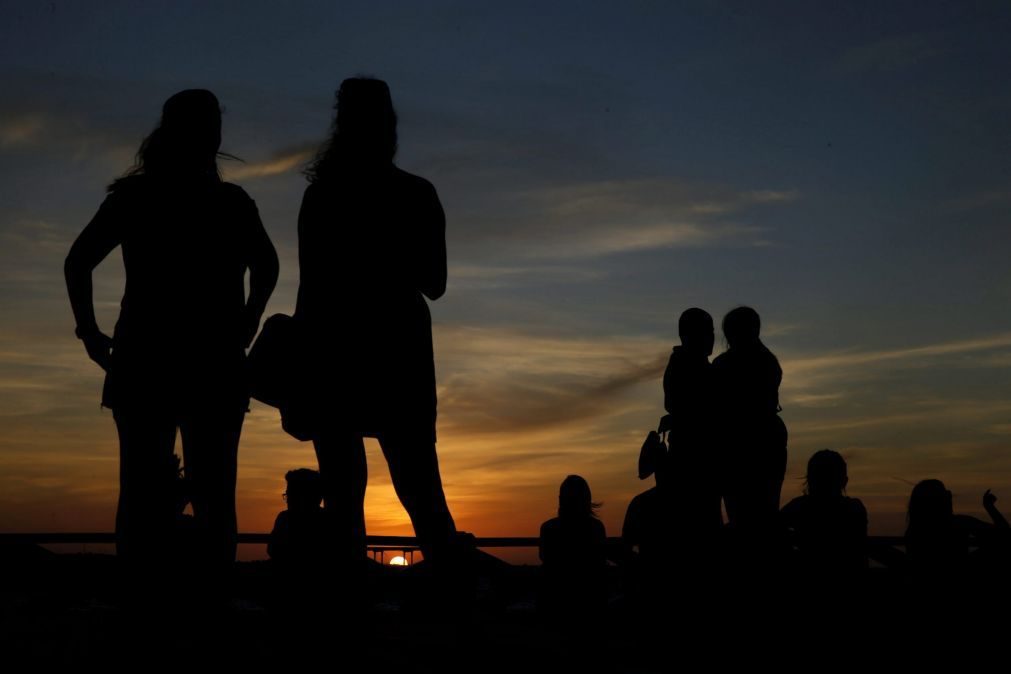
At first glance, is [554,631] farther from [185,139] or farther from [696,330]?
[185,139]

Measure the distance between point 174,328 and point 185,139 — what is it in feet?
2.29

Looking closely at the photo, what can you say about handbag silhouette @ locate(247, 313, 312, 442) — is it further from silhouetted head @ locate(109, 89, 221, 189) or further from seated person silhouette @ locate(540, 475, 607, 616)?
seated person silhouette @ locate(540, 475, 607, 616)

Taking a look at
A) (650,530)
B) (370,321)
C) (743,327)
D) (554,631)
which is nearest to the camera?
(370,321)

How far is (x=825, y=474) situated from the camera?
5547 mm

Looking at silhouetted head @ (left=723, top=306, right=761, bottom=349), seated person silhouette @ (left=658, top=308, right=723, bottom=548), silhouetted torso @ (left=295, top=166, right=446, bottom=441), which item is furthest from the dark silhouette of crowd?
silhouetted head @ (left=723, top=306, right=761, bottom=349)

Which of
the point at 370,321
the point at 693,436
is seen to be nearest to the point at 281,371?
the point at 370,321

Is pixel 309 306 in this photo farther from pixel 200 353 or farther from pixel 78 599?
pixel 78 599

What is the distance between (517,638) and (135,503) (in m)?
1.92

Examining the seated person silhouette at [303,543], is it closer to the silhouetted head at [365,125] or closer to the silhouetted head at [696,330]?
the silhouetted head at [365,125]

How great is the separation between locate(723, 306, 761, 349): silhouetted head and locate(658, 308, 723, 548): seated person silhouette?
0.12 metres

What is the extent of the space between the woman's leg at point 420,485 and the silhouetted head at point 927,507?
2275mm

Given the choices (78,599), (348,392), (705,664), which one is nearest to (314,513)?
(348,392)

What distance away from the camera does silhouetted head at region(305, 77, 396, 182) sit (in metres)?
4.27

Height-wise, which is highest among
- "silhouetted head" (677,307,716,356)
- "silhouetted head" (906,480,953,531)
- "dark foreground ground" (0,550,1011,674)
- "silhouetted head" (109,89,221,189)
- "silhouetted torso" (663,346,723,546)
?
"silhouetted head" (109,89,221,189)
